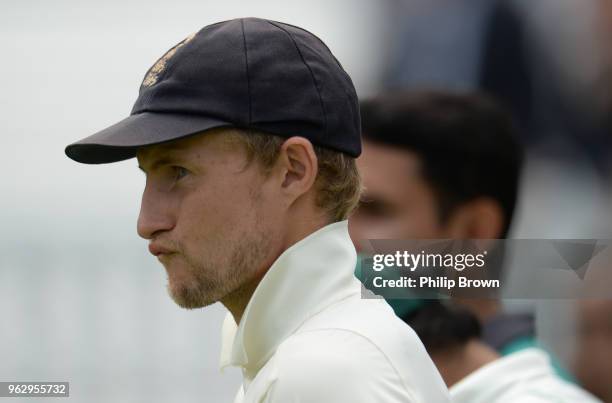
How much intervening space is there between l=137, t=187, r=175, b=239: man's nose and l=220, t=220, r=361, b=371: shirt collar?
0.58ft

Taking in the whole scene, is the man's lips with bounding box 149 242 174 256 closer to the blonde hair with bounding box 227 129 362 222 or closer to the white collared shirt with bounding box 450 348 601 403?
the blonde hair with bounding box 227 129 362 222


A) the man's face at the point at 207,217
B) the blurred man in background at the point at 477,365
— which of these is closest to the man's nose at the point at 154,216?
the man's face at the point at 207,217

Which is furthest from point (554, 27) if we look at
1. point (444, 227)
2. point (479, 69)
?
point (444, 227)

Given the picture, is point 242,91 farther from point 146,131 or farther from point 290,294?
point 290,294

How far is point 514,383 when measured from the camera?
2.85 metres

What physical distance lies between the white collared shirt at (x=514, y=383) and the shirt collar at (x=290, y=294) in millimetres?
1135

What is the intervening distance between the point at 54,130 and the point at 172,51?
3615 millimetres

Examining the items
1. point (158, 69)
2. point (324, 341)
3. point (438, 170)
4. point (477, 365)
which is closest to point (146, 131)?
point (158, 69)

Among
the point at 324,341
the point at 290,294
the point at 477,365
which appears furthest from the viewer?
the point at 477,365

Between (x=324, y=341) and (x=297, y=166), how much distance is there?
0.34 meters

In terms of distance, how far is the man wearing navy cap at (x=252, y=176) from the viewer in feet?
5.67

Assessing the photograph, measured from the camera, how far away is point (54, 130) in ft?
17.5

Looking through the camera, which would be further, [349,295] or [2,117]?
[2,117]

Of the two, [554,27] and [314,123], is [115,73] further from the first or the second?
[314,123]
